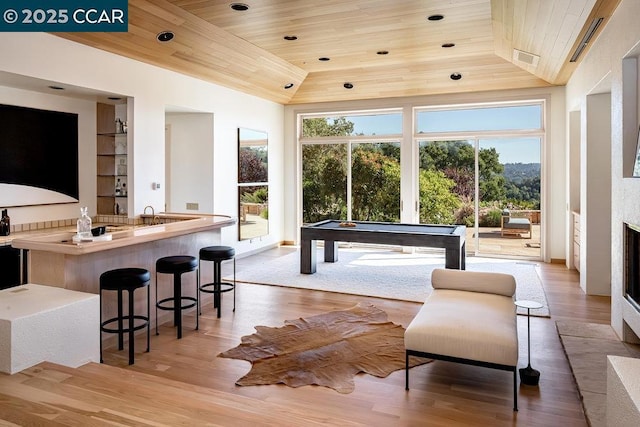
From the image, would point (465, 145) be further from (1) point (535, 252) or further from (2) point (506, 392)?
(2) point (506, 392)

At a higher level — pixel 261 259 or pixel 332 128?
pixel 332 128

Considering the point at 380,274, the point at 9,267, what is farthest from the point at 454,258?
the point at 9,267

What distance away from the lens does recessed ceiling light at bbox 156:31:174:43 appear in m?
5.33

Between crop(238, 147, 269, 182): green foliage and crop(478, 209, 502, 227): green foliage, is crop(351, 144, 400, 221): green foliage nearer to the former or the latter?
crop(478, 209, 502, 227): green foliage

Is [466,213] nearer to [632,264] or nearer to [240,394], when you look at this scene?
[632,264]

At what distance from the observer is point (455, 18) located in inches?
209

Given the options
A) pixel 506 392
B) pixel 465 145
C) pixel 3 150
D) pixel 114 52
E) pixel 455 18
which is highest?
pixel 455 18

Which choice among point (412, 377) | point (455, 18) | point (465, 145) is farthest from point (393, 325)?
point (465, 145)

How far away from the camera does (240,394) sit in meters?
3.06

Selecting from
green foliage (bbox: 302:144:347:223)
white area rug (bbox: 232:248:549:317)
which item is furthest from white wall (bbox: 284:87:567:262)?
green foliage (bbox: 302:144:347:223)

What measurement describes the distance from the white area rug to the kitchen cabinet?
6.40 feet

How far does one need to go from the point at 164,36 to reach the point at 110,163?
6.06 feet

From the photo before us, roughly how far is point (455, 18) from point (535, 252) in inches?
182

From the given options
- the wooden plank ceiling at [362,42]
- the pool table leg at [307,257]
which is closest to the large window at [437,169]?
the wooden plank ceiling at [362,42]
